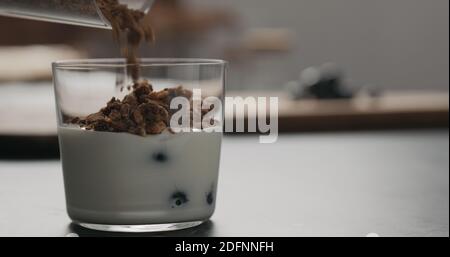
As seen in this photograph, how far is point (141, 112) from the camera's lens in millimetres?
648

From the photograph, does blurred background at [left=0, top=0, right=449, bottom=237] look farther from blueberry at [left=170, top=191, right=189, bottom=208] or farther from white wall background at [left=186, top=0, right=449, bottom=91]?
white wall background at [left=186, top=0, right=449, bottom=91]

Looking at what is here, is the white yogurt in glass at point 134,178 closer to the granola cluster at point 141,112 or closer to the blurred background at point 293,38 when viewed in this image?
the granola cluster at point 141,112

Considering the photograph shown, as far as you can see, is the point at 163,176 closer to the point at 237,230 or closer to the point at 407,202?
the point at 237,230

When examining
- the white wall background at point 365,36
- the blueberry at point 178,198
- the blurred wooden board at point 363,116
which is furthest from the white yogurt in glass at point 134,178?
the white wall background at point 365,36

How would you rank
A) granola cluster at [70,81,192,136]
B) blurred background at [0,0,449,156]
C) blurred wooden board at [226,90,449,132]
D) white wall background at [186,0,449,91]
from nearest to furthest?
granola cluster at [70,81,192,136] < blurred wooden board at [226,90,449,132] < blurred background at [0,0,449,156] < white wall background at [186,0,449,91]

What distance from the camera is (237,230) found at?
65cm

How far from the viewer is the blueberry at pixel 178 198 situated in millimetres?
659

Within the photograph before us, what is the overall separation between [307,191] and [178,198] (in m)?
0.22

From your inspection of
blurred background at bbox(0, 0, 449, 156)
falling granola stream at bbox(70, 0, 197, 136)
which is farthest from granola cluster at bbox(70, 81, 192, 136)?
blurred background at bbox(0, 0, 449, 156)

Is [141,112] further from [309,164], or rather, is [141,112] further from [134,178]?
[309,164]

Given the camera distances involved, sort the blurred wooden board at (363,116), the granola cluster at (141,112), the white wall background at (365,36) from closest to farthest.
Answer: the granola cluster at (141,112), the blurred wooden board at (363,116), the white wall background at (365,36)

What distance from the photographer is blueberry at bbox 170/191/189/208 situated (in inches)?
26.0
